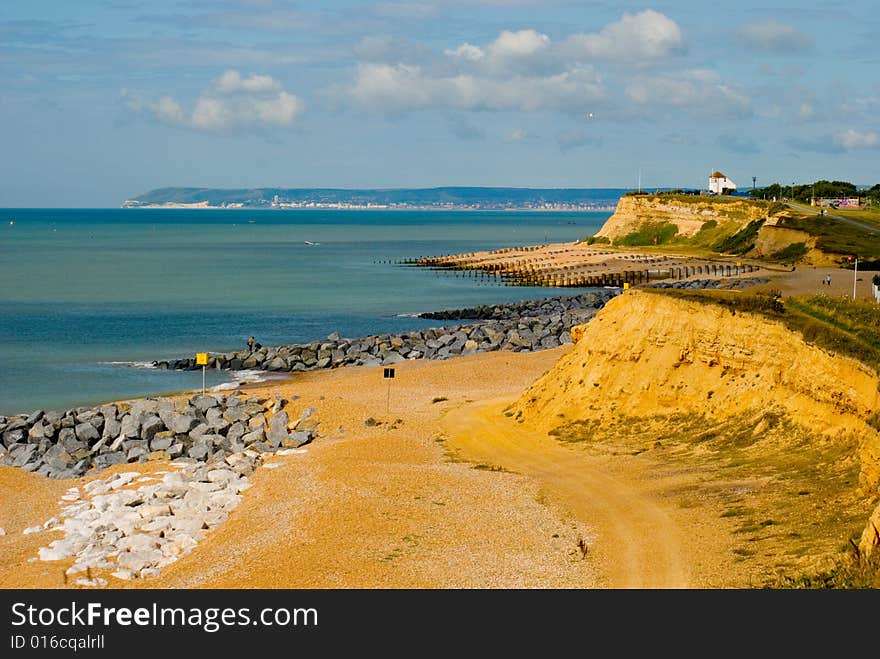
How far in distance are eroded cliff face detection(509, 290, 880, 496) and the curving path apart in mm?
1528

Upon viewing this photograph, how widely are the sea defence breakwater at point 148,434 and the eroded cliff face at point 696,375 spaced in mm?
7591

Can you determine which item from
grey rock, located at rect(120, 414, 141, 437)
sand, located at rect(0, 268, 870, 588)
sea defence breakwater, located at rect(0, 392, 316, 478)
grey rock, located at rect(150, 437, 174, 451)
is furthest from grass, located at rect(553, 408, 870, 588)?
grey rock, located at rect(120, 414, 141, 437)

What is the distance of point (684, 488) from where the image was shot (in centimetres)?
2438

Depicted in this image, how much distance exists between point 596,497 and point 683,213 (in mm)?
105645

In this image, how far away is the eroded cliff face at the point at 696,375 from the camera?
2530 cm

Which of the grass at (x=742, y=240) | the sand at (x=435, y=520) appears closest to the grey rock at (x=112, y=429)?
the sand at (x=435, y=520)

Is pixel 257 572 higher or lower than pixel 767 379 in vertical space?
lower

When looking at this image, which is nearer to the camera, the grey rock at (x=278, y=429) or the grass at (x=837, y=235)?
the grey rock at (x=278, y=429)

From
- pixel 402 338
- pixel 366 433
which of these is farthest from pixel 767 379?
pixel 402 338

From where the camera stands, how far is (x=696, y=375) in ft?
100

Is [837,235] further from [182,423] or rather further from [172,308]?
[182,423]

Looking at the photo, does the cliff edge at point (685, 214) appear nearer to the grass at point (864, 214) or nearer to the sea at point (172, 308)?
the grass at point (864, 214)

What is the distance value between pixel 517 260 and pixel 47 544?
103 metres
